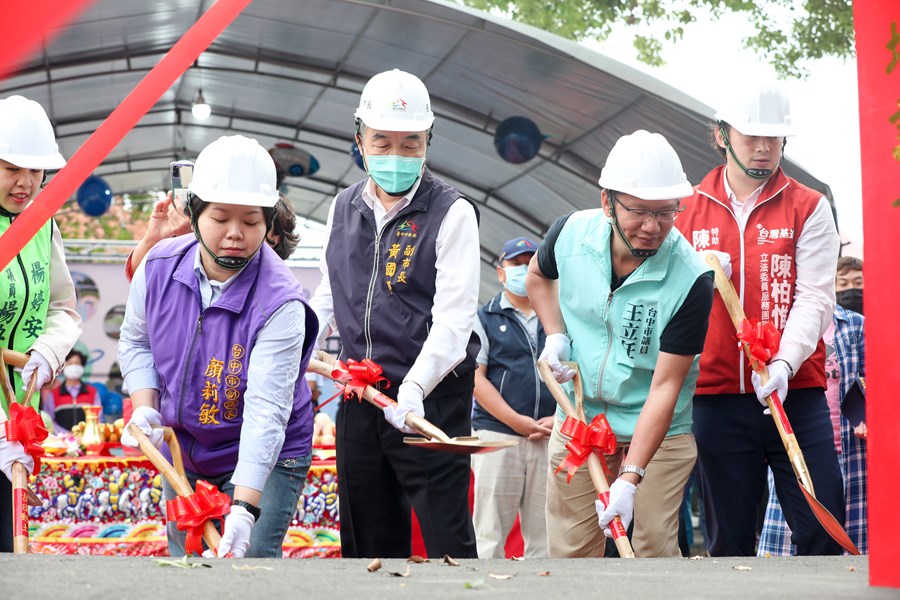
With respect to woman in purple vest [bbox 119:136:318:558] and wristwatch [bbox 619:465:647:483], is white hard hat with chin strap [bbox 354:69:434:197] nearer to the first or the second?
woman in purple vest [bbox 119:136:318:558]

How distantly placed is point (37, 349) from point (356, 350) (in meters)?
1.15

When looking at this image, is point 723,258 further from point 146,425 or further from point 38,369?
point 38,369

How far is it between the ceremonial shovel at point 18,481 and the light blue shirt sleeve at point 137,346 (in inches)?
21.5

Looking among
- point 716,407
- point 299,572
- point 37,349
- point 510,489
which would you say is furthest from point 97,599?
point 510,489

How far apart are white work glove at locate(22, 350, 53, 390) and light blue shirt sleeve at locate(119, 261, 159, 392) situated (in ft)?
1.68

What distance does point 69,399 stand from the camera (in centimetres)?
1098

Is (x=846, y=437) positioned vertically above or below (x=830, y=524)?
above

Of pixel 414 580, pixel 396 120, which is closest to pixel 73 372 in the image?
pixel 396 120

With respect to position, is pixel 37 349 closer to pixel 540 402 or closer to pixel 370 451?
pixel 370 451

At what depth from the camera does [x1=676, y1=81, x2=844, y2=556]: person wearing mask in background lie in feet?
13.0

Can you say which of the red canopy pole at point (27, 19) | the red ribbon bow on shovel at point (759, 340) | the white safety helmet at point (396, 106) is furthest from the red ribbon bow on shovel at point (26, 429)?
the red ribbon bow on shovel at point (759, 340)

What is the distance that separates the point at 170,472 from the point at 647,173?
183cm

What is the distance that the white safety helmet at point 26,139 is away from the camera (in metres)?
3.89

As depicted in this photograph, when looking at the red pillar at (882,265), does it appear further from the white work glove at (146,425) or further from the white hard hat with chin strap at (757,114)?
the white work glove at (146,425)
